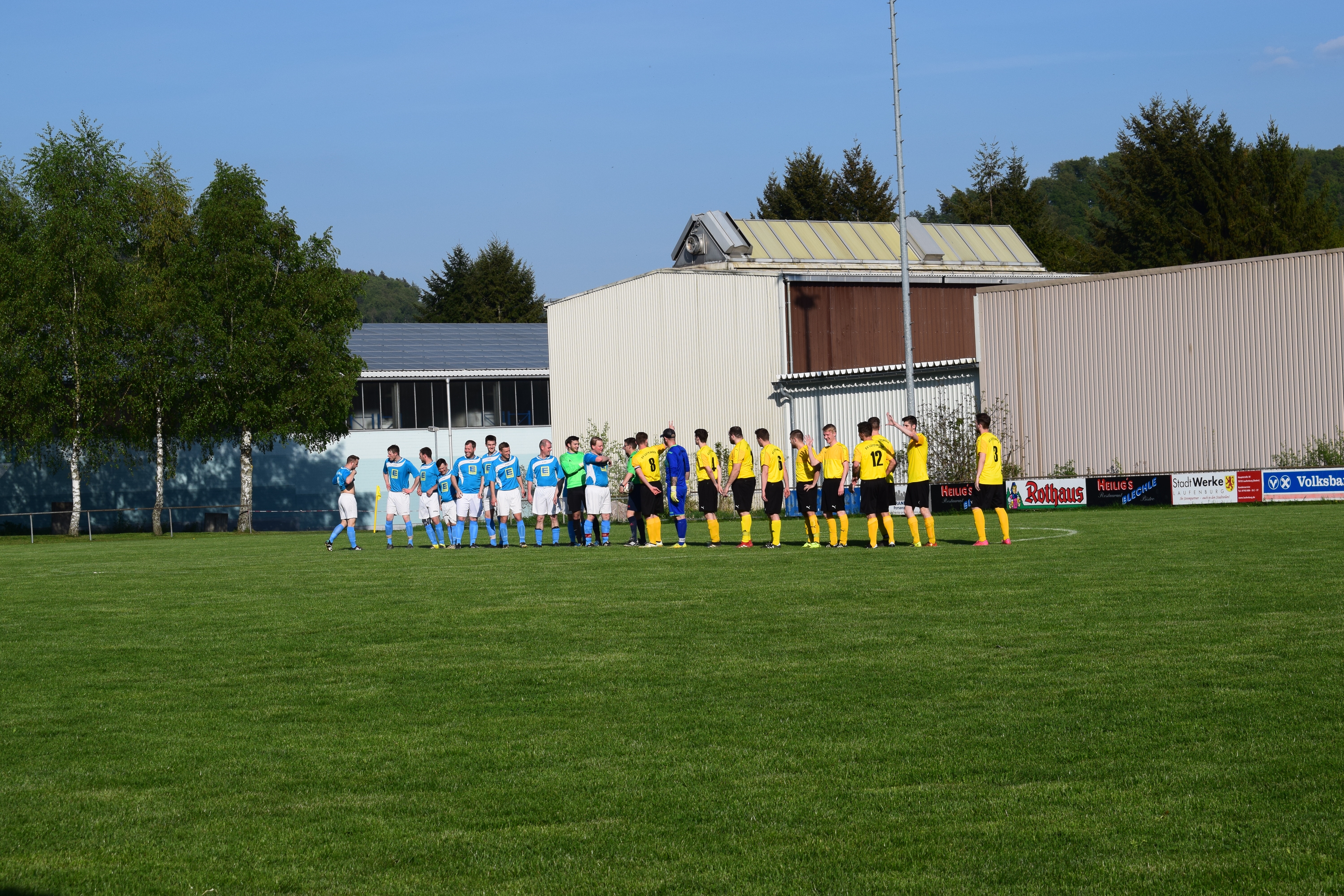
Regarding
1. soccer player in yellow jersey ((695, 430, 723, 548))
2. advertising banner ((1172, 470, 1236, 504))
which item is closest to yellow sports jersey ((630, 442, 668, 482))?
soccer player in yellow jersey ((695, 430, 723, 548))

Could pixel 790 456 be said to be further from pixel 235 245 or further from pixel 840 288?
pixel 235 245

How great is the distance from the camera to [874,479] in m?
19.9

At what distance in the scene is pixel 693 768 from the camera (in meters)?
6.25

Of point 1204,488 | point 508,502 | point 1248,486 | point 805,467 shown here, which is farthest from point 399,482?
point 1248,486

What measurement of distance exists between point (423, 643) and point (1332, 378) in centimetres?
2715

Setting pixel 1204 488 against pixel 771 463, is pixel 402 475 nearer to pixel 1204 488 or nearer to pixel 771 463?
pixel 771 463

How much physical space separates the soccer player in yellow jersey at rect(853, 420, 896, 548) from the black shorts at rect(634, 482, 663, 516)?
3820 mm

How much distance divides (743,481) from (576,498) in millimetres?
3848

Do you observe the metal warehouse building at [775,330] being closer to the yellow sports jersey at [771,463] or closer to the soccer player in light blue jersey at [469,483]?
the soccer player in light blue jersey at [469,483]

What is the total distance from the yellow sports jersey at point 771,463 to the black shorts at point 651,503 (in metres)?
2.18

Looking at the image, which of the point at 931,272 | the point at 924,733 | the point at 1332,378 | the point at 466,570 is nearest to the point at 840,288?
the point at 931,272

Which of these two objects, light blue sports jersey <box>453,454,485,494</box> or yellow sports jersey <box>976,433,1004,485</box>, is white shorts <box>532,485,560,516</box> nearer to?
light blue sports jersey <box>453,454,485,494</box>

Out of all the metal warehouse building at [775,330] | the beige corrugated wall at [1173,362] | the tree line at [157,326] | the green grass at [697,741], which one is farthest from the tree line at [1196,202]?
the green grass at [697,741]

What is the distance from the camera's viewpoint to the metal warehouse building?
4091cm
